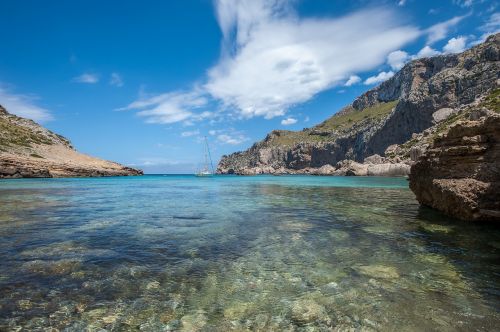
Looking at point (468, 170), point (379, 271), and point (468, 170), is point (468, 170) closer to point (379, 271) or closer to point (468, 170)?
point (468, 170)

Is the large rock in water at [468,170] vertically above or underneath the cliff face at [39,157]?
underneath

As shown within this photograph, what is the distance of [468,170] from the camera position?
52.8 feet

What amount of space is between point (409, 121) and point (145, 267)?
190909 mm

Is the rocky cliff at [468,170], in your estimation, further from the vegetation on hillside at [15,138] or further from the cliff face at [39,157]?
the vegetation on hillside at [15,138]

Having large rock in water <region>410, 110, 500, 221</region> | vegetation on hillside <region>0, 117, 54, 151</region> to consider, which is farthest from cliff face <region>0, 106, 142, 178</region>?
large rock in water <region>410, 110, 500, 221</region>

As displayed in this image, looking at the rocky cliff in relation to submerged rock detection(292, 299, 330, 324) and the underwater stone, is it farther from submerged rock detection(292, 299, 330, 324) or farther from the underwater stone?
the underwater stone

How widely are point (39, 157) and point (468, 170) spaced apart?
Result: 12878 centimetres

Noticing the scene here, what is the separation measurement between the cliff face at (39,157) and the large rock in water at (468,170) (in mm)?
97012

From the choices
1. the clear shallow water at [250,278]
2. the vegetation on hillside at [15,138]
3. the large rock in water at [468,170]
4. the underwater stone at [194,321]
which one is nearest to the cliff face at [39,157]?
the vegetation on hillside at [15,138]

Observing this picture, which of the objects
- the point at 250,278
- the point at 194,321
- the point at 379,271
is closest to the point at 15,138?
the point at 250,278

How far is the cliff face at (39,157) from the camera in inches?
3388

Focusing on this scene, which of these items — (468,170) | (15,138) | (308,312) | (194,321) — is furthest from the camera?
(15,138)

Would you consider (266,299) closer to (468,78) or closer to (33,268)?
(33,268)

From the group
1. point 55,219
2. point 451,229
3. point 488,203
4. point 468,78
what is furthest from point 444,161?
point 468,78
